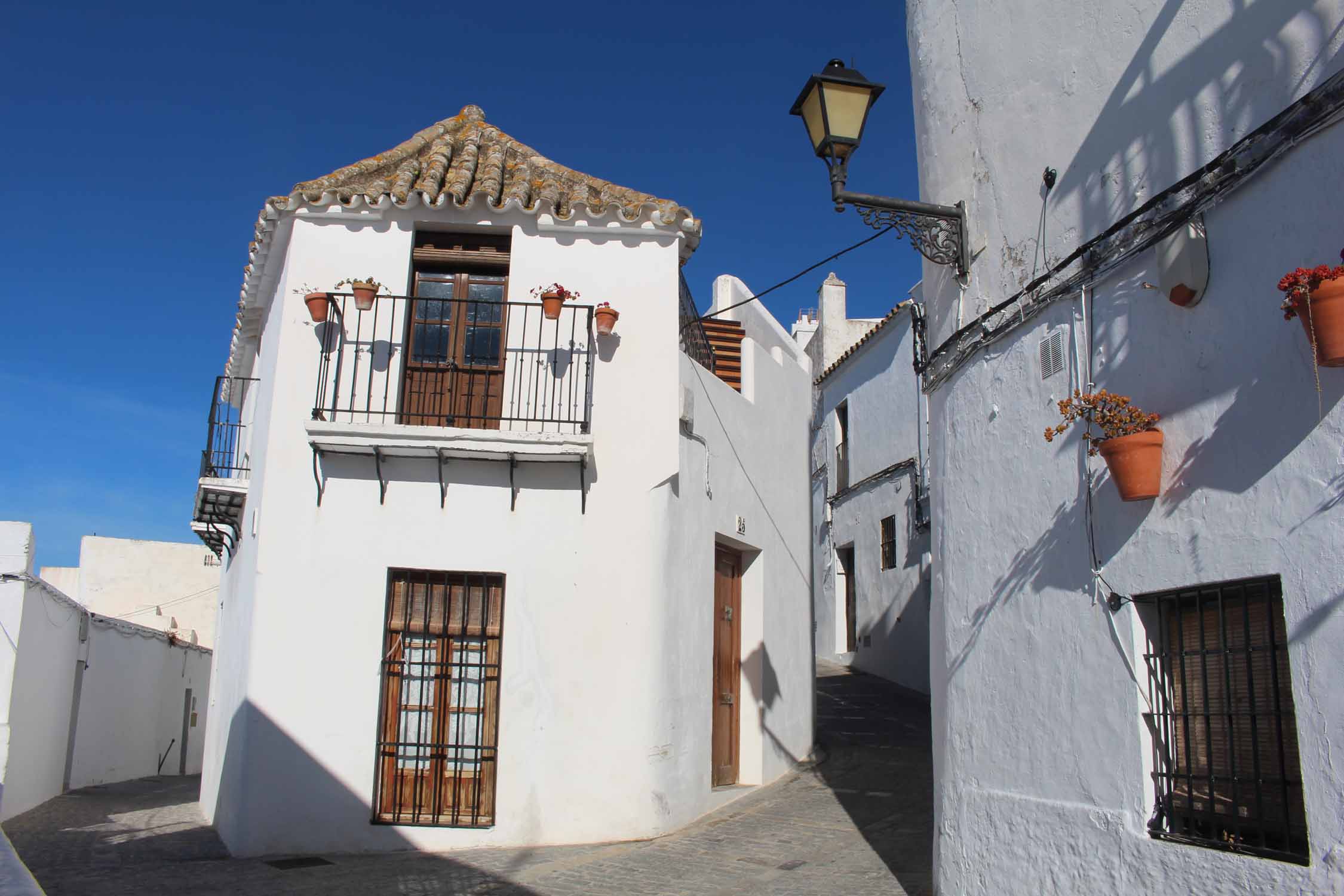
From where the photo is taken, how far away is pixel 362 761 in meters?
8.22

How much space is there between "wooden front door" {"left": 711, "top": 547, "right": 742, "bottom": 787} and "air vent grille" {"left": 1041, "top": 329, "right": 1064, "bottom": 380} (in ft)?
16.0

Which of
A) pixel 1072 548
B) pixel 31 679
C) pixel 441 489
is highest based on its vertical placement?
pixel 441 489

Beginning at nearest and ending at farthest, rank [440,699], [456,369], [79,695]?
[440,699], [456,369], [79,695]

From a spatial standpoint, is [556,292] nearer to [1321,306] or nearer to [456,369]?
[456,369]

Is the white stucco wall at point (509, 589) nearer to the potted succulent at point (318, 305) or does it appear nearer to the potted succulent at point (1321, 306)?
the potted succulent at point (318, 305)

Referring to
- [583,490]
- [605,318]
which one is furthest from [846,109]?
[583,490]

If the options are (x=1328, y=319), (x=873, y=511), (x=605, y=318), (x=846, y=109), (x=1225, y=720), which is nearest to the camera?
(x=1328, y=319)

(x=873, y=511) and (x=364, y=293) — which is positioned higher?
(x=364, y=293)

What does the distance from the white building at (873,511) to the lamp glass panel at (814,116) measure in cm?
943

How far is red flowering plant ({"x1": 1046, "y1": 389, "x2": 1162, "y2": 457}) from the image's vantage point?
15.8ft

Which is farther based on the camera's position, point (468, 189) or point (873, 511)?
point (873, 511)

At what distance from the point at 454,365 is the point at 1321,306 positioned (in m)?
6.84

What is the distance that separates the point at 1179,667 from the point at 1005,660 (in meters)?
1.16

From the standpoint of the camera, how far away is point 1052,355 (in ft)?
18.6
